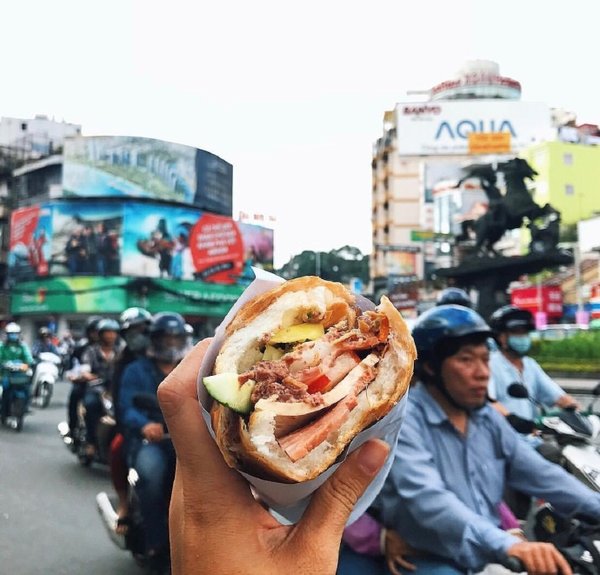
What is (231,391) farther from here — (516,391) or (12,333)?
(12,333)

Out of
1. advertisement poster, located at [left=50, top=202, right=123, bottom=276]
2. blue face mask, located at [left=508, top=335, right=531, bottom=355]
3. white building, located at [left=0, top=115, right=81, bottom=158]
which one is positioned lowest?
blue face mask, located at [left=508, top=335, right=531, bottom=355]

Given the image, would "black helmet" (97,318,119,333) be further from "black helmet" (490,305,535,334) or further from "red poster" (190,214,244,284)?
"red poster" (190,214,244,284)

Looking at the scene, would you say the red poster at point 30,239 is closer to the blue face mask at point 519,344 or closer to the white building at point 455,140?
the white building at point 455,140

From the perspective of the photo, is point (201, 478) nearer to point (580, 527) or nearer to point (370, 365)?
point (370, 365)

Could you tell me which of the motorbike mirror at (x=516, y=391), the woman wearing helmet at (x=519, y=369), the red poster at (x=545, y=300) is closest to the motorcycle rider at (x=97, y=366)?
the woman wearing helmet at (x=519, y=369)

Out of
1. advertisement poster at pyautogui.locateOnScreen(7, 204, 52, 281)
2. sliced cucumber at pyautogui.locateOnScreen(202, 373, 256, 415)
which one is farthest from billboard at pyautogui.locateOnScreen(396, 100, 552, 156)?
sliced cucumber at pyautogui.locateOnScreen(202, 373, 256, 415)
